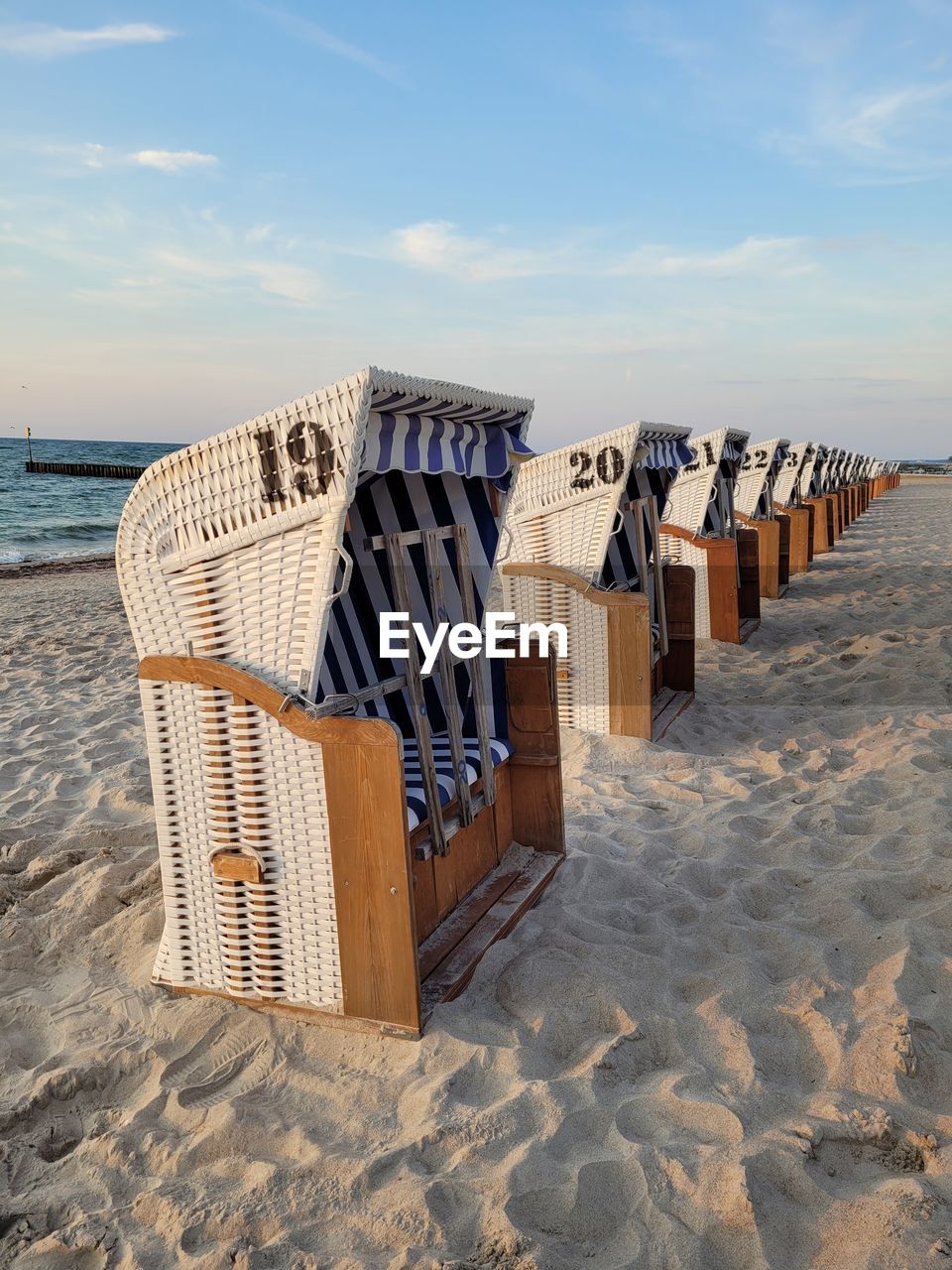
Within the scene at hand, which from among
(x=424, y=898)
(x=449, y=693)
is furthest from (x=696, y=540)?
(x=424, y=898)

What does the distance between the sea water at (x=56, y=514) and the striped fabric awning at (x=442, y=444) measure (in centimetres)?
1217

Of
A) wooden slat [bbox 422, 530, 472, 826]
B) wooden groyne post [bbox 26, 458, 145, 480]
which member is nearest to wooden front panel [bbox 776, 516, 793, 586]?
wooden slat [bbox 422, 530, 472, 826]

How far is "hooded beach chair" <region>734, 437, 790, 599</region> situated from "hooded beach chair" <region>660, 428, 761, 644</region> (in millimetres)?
1724

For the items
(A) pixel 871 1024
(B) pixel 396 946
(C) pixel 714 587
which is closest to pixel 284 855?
(B) pixel 396 946

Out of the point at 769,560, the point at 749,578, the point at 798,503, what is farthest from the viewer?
the point at 798,503

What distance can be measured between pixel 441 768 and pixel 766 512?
10.1 metres

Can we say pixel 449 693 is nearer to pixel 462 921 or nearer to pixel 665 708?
pixel 462 921

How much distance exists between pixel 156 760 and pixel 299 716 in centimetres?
58

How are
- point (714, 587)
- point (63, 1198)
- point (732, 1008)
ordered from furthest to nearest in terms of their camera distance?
point (714, 587)
point (732, 1008)
point (63, 1198)

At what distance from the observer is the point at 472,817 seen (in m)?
3.51

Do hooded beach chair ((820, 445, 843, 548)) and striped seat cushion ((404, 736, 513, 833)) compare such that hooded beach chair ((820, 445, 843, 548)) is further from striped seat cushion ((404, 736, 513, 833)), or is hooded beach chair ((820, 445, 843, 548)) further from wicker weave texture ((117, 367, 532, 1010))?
wicker weave texture ((117, 367, 532, 1010))

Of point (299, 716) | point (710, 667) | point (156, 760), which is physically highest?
point (299, 716)

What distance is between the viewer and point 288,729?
2688 mm

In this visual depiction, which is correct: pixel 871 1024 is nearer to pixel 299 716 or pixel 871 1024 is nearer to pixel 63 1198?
pixel 299 716
